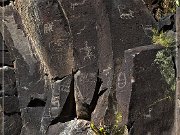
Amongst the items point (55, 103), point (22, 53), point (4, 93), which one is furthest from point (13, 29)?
point (55, 103)

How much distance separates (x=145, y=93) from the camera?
222 inches

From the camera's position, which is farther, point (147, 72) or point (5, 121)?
point (5, 121)

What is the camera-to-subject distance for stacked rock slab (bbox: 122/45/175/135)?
5.59 metres

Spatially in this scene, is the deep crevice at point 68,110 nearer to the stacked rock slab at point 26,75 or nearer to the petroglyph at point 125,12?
the stacked rock slab at point 26,75

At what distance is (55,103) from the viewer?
641 cm

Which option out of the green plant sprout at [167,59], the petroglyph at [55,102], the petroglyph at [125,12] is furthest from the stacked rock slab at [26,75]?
the green plant sprout at [167,59]

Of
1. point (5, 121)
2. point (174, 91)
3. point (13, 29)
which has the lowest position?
point (5, 121)

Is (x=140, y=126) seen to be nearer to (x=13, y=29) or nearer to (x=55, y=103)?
(x=55, y=103)

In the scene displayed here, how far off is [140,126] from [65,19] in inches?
69.0

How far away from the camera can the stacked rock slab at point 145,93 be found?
5.59 meters

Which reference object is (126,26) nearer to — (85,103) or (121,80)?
(121,80)

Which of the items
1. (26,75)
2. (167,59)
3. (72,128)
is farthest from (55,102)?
(167,59)

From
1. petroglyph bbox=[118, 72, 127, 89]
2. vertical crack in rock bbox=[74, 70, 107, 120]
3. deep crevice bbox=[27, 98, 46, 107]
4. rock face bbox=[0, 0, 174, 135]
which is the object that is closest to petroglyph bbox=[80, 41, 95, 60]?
rock face bbox=[0, 0, 174, 135]

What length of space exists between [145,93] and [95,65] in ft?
2.94
